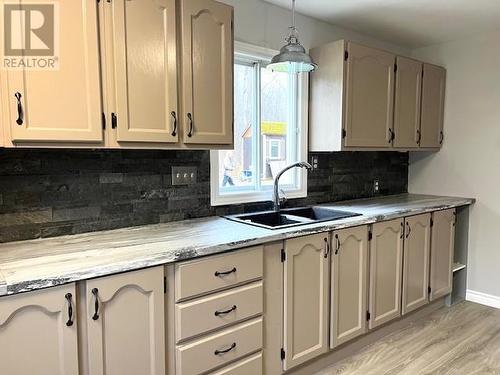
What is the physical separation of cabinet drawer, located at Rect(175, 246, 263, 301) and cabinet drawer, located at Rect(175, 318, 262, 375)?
0.78 feet

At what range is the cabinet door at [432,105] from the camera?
330 cm

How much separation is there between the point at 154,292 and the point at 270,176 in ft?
4.92

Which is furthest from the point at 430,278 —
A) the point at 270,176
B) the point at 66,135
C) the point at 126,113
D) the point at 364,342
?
the point at 66,135

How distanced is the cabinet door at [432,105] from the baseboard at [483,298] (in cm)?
140

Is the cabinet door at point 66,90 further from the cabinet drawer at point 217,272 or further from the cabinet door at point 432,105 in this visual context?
the cabinet door at point 432,105

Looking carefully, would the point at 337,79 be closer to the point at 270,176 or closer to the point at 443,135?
the point at 270,176

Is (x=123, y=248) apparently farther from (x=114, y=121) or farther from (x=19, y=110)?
(x=19, y=110)

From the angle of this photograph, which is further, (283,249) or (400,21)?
(400,21)

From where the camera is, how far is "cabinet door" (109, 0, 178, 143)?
170 cm

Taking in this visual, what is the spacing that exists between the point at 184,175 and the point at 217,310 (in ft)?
2.90

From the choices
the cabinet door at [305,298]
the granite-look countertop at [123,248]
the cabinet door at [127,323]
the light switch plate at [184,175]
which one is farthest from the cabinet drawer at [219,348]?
the light switch plate at [184,175]

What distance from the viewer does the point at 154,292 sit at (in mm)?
1560

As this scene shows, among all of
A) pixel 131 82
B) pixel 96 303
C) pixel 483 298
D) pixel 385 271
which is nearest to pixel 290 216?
pixel 385 271

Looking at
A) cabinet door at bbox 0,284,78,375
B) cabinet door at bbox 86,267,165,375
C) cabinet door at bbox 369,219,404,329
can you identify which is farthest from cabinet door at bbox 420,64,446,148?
cabinet door at bbox 0,284,78,375
